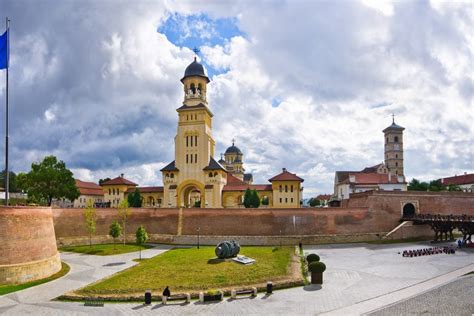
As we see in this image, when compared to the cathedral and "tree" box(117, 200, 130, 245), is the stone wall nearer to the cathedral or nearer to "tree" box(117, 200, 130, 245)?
"tree" box(117, 200, 130, 245)

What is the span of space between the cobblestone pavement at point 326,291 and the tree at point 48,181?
2098 cm

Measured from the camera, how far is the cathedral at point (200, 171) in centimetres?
5291

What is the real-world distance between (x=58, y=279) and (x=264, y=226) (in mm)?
22156

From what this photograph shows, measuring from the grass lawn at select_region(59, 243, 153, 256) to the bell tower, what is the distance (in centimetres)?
5952

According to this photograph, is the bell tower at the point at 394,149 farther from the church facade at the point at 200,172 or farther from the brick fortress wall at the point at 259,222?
the brick fortress wall at the point at 259,222

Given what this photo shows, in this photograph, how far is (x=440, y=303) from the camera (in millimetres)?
16812

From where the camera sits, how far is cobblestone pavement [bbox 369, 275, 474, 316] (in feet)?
51.3

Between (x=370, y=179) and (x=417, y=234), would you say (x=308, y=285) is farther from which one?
(x=370, y=179)

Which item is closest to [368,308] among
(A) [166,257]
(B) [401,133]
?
(A) [166,257]

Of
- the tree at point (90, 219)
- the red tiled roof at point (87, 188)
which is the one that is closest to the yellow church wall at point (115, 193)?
the red tiled roof at point (87, 188)

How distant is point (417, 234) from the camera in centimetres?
4119

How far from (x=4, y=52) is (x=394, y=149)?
7455cm

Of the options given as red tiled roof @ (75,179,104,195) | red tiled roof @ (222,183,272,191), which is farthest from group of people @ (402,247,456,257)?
red tiled roof @ (75,179,104,195)

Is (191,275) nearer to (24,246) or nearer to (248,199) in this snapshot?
(24,246)
